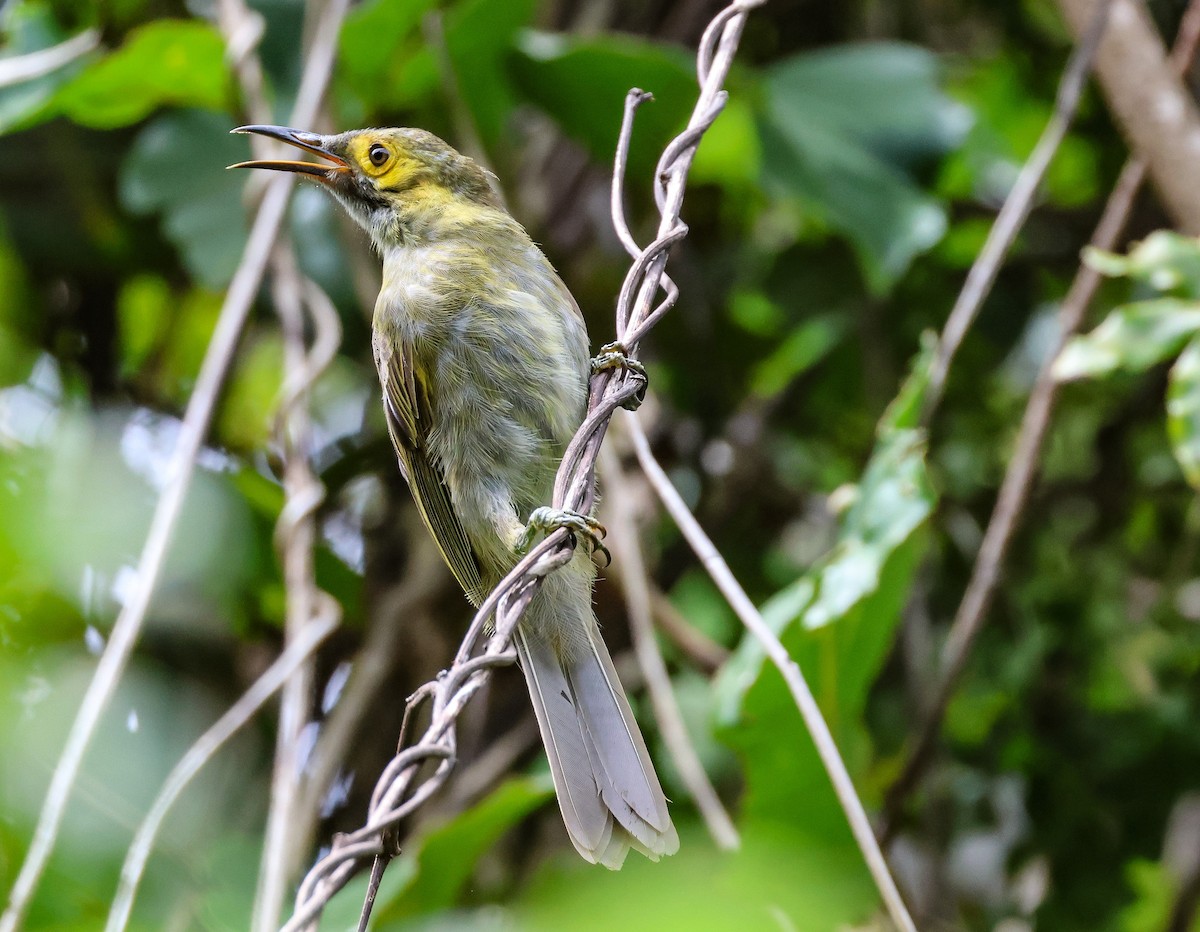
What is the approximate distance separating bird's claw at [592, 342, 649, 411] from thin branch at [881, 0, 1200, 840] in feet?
3.54

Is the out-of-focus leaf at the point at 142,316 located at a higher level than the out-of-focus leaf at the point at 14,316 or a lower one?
lower

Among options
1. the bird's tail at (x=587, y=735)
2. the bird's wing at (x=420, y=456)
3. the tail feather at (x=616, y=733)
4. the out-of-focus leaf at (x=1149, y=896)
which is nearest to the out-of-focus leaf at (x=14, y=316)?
the bird's wing at (x=420, y=456)

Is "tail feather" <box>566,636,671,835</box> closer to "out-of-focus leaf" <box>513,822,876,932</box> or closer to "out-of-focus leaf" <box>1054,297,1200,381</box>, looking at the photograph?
"out-of-focus leaf" <box>513,822,876,932</box>

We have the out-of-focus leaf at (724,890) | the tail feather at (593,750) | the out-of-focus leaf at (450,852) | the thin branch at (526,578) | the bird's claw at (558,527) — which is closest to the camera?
the thin branch at (526,578)

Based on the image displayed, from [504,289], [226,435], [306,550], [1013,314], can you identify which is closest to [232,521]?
[306,550]

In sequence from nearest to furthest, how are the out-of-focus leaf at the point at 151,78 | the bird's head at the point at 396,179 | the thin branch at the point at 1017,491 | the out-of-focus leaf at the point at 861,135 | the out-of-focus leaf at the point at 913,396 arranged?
the out-of-focus leaf at the point at 913,396, the bird's head at the point at 396,179, the thin branch at the point at 1017,491, the out-of-focus leaf at the point at 151,78, the out-of-focus leaf at the point at 861,135

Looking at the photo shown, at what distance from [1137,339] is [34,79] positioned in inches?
108

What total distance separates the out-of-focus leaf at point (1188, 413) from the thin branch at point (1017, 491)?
0.41 meters

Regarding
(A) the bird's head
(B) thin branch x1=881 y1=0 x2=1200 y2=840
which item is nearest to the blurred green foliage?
(B) thin branch x1=881 y1=0 x2=1200 y2=840

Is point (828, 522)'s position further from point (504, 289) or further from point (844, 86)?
point (504, 289)

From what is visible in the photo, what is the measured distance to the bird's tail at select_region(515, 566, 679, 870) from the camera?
6.66 ft

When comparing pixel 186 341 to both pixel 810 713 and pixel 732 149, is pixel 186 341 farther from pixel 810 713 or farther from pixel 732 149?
pixel 810 713

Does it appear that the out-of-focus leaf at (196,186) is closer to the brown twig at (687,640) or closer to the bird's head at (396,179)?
the bird's head at (396,179)

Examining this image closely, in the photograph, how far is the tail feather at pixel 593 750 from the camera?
2.02 meters
